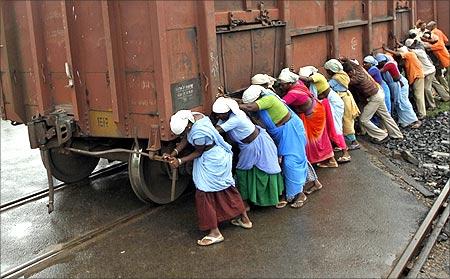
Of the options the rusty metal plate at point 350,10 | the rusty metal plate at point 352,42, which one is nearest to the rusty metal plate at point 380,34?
the rusty metal plate at point 352,42

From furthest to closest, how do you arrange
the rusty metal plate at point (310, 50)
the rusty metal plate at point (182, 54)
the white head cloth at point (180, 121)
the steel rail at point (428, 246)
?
the rusty metal plate at point (310, 50) → the rusty metal plate at point (182, 54) → the white head cloth at point (180, 121) → the steel rail at point (428, 246)

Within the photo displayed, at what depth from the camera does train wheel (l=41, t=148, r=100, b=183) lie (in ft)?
21.2

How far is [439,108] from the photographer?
11.7 m

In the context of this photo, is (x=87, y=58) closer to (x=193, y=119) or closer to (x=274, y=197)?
(x=193, y=119)

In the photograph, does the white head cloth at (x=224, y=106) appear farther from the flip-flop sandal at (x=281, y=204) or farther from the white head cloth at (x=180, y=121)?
the flip-flop sandal at (x=281, y=204)

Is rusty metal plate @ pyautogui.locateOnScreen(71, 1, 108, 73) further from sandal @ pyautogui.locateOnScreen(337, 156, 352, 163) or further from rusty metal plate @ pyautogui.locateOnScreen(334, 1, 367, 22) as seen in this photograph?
rusty metal plate @ pyautogui.locateOnScreen(334, 1, 367, 22)

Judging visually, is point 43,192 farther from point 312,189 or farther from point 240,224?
point 312,189

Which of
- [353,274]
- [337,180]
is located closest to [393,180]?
[337,180]

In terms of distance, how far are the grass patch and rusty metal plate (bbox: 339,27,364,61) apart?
2.22 m

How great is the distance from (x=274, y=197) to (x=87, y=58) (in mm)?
2499

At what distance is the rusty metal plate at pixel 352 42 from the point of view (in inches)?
371

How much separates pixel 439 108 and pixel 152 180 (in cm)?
804

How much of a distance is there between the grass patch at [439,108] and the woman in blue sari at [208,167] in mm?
7294

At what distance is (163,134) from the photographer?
200 inches
